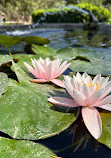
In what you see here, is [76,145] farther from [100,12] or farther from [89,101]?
[100,12]

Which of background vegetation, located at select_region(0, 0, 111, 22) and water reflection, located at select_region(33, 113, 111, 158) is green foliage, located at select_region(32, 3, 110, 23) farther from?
background vegetation, located at select_region(0, 0, 111, 22)

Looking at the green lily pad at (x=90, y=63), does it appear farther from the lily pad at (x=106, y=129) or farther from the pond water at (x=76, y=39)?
the pond water at (x=76, y=39)

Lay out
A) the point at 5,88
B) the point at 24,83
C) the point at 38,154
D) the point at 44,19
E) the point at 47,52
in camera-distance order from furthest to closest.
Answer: the point at 44,19, the point at 47,52, the point at 24,83, the point at 5,88, the point at 38,154

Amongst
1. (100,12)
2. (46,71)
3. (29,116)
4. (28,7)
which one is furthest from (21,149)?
(28,7)

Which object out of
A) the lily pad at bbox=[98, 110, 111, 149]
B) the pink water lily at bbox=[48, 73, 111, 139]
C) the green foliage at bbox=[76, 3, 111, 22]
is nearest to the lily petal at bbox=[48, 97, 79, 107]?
the pink water lily at bbox=[48, 73, 111, 139]

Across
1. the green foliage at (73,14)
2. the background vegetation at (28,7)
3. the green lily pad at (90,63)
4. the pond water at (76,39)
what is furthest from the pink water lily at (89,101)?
the background vegetation at (28,7)

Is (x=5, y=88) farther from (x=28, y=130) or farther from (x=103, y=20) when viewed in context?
(x=103, y=20)

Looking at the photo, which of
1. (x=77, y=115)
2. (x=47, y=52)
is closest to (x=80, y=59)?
(x=47, y=52)
